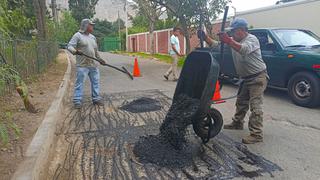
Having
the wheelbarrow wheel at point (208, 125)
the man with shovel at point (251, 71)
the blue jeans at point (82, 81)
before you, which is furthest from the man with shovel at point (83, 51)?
the wheelbarrow wheel at point (208, 125)

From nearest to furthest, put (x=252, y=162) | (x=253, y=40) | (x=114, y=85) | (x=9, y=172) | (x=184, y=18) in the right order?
(x=9, y=172) < (x=252, y=162) < (x=253, y=40) < (x=114, y=85) < (x=184, y=18)

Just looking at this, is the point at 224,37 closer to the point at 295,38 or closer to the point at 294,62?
the point at 294,62

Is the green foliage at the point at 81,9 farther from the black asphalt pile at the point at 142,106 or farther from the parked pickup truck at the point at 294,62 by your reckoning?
the black asphalt pile at the point at 142,106

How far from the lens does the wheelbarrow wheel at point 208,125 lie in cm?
451

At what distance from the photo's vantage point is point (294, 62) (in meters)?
7.30

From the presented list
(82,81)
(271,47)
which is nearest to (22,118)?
(82,81)

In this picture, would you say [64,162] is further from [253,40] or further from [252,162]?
[253,40]

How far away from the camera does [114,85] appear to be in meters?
10.7

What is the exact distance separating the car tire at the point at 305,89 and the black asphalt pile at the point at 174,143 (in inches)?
137

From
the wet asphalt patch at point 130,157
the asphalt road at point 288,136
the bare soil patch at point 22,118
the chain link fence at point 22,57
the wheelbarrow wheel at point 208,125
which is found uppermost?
the chain link fence at point 22,57

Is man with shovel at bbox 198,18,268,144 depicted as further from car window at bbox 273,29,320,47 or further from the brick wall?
the brick wall

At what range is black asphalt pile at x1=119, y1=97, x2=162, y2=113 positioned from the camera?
6.87 meters

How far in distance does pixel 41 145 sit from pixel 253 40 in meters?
3.25

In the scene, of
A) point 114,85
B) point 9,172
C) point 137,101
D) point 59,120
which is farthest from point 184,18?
point 9,172
